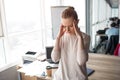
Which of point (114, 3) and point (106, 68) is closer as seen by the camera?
point (106, 68)

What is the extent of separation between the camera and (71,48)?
1.32 m

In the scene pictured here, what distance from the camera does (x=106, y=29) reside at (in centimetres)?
291

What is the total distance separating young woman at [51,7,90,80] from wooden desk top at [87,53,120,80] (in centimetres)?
61

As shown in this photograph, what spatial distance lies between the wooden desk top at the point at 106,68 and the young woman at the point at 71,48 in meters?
0.61

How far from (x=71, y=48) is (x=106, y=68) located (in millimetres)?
1087

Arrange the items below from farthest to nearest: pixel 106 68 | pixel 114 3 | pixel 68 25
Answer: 1. pixel 114 3
2. pixel 106 68
3. pixel 68 25

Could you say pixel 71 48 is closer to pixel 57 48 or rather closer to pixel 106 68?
pixel 57 48

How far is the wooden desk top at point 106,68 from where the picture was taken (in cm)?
195

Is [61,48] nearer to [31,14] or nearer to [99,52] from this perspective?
[99,52]

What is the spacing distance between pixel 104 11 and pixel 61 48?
1.76 meters

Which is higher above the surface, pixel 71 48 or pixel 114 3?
pixel 114 3

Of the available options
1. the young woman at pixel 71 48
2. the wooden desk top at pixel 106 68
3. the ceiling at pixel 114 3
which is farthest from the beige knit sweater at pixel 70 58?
the ceiling at pixel 114 3

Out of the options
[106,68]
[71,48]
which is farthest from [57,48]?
[106,68]

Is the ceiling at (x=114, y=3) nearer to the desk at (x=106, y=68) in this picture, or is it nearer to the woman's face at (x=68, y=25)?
the desk at (x=106, y=68)
